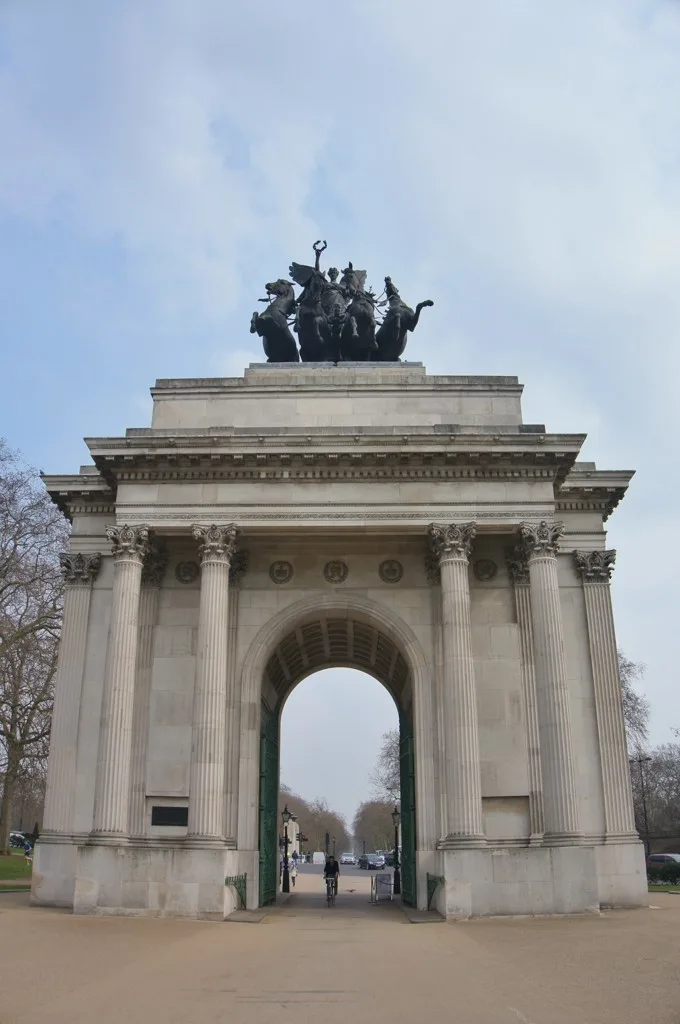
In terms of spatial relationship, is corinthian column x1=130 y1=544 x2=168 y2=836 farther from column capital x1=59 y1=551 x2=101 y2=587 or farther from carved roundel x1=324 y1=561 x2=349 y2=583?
carved roundel x1=324 y1=561 x2=349 y2=583

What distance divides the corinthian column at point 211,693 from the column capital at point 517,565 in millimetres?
8886

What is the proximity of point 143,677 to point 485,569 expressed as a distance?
11.3 meters

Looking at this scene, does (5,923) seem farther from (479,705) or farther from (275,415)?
(275,415)

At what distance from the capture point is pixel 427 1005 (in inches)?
458

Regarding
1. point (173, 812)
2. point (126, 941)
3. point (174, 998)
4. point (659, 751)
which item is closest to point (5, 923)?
point (126, 941)

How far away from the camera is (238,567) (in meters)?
30.1

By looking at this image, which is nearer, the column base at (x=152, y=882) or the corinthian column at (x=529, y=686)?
the column base at (x=152, y=882)

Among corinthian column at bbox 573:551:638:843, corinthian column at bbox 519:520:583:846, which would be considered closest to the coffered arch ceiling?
corinthian column at bbox 519:520:583:846

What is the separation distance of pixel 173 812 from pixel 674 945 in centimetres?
1539

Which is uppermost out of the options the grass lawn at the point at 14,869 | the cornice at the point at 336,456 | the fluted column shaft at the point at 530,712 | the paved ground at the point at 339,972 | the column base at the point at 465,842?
the cornice at the point at 336,456

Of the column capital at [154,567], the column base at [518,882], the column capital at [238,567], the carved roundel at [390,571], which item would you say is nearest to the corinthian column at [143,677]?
the column capital at [154,567]

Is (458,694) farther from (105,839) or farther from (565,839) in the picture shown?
(105,839)

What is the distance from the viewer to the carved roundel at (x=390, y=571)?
100 feet

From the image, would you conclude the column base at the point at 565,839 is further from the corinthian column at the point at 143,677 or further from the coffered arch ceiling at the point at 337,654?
the corinthian column at the point at 143,677
